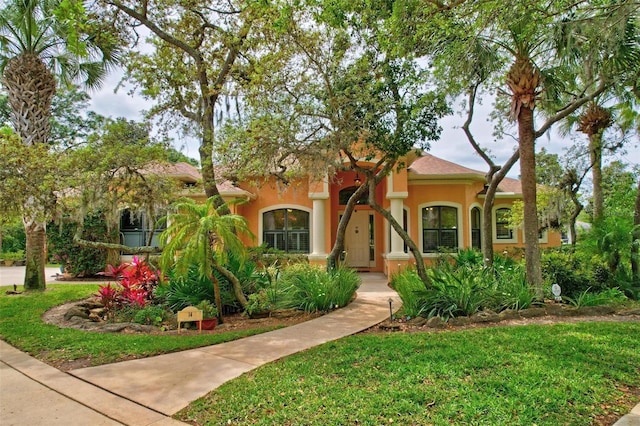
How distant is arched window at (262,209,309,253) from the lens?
15586 mm

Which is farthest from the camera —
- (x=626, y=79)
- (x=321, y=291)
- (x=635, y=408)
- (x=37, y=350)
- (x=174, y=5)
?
(x=174, y=5)

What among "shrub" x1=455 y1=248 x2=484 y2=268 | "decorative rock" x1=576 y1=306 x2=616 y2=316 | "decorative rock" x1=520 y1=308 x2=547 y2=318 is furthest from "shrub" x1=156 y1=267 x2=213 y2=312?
"shrub" x1=455 y1=248 x2=484 y2=268

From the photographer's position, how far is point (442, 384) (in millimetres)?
4129

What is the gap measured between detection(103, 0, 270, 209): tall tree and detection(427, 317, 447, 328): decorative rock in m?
6.20

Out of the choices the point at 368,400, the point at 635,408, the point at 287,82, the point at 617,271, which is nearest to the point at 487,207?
the point at 617,271

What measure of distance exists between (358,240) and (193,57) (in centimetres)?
1023

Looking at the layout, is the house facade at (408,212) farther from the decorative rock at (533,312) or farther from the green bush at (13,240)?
the green bush at (13,240)

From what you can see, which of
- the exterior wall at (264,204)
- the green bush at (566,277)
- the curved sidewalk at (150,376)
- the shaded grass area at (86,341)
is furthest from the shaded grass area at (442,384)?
→ the exterior wall at (264,204)

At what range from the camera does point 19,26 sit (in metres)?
10.7

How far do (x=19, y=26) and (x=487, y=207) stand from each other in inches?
573

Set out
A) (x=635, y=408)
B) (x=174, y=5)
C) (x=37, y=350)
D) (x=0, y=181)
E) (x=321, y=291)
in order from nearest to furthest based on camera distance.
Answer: (x=635, y=408)
(x=37, y=350)
(x=0, y=181)
(x=321, y=291)
(x=174, y=5)

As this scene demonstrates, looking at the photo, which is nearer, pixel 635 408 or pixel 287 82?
pixel 635 408

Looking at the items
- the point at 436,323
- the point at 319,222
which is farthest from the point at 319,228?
the point at 436,323

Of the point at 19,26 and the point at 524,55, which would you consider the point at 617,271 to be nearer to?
the point at 524,55
